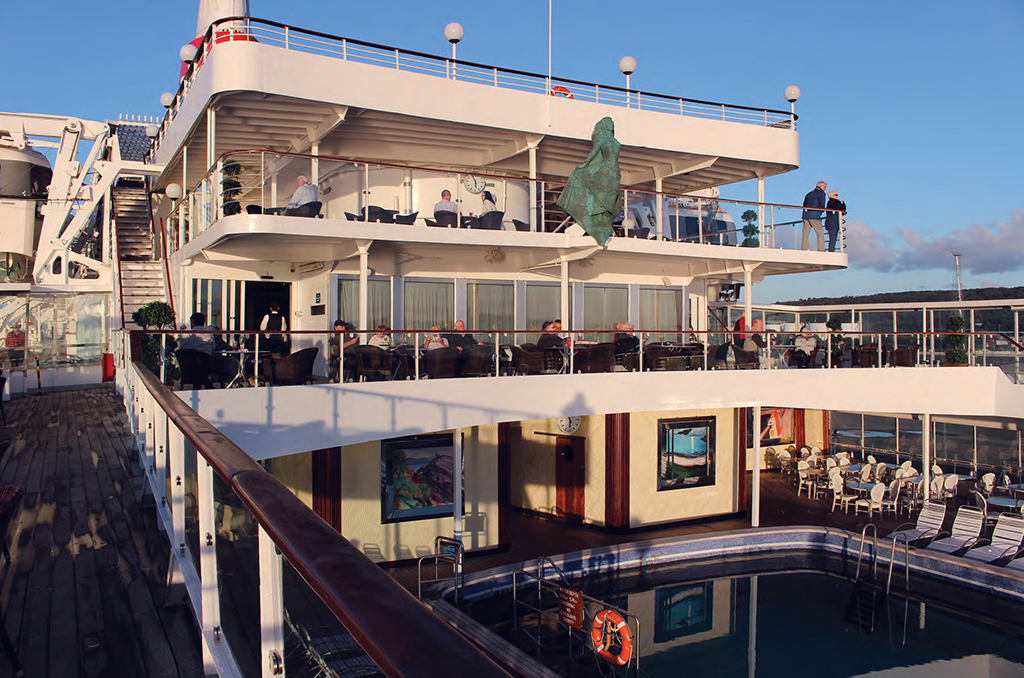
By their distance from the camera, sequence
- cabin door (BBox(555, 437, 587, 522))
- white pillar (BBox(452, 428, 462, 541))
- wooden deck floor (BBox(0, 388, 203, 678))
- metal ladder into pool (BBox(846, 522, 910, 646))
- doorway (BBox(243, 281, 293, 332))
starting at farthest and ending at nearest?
cabin door (BBox(555, 437, 587, 522)) → doorway (BBox(243, 281, 293, 332)) → white pillar (BBox(452, 428, 462, 541)) → metal ladder into pool (BBox(846, 522, 910, 646)) → wooden deck floor (BBox(0, 388, 203, 678))

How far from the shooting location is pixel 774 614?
13.9 m

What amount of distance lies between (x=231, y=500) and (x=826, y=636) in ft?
42.9

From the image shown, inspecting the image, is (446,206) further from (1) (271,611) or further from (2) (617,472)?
(1) (271,611)

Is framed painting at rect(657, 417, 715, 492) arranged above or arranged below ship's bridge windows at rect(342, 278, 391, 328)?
below

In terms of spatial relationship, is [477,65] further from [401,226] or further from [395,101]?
[401,226]

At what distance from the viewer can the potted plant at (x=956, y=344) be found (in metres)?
18.1

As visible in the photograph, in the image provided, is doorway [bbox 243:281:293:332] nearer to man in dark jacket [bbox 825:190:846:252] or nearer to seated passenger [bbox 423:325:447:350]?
seated passenger [bbox 423:325:447:350]

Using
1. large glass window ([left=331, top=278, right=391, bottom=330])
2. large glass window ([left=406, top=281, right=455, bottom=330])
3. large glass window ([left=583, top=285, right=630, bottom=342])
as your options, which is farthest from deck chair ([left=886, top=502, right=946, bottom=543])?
large glass window ([left=331, top=278, right=391, bottom=330])

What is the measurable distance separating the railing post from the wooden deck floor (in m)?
1.65

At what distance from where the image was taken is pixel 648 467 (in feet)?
59.6

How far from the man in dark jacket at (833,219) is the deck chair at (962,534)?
22.1 ft

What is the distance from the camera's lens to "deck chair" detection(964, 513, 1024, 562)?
14.9 m

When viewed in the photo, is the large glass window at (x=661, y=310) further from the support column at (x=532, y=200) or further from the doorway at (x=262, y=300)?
the doorway at (x=262, y=300)

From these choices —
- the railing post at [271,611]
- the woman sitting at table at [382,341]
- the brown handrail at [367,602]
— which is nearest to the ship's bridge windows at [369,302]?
the woman sitting at table at [382,341]
